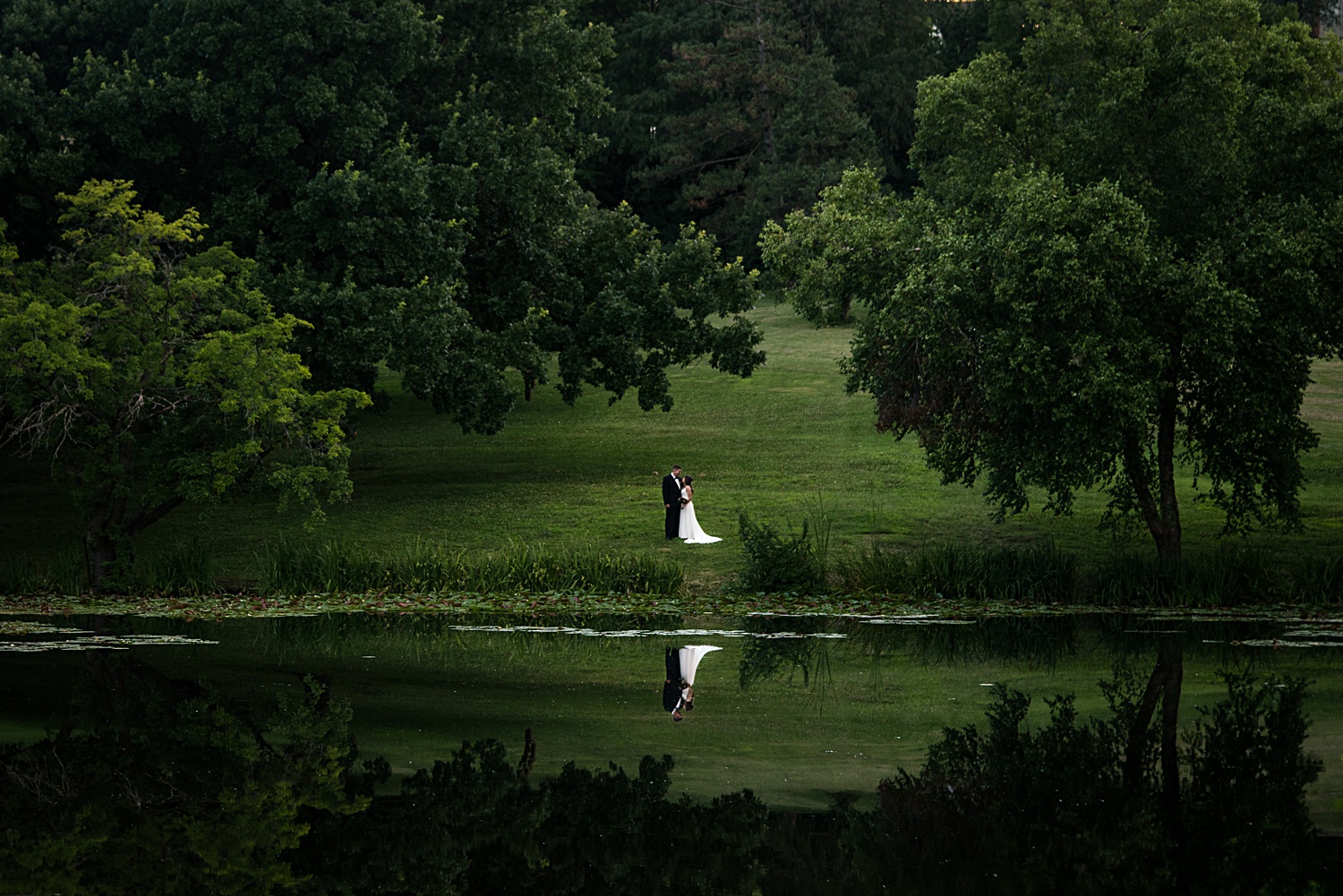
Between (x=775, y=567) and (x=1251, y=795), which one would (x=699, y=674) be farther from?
(x=775, y=567)

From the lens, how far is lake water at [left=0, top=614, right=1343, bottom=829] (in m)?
12.9

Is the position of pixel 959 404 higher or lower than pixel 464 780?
higher

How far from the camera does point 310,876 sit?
30.0 feet

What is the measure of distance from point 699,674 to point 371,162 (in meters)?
20.2

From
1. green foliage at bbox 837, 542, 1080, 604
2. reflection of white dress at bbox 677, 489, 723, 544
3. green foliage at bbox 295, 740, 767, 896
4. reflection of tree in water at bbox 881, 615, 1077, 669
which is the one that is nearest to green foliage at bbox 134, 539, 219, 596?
reflection of white dress at bbox 677, 489, 723, 544

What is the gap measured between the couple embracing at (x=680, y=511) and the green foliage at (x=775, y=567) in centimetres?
505

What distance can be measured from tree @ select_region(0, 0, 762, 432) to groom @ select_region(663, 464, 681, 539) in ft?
16.5

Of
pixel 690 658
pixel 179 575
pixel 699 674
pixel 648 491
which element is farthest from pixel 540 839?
pixel 648 491

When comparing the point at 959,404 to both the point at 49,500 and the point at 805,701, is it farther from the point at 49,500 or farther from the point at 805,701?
the point at 49,500

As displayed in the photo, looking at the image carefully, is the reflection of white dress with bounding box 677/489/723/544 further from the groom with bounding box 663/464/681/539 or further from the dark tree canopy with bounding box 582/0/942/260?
the dark tree canopy with bounding box 582/0/942/260

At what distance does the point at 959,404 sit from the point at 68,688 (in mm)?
15332

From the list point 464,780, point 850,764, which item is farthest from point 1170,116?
point 464,780

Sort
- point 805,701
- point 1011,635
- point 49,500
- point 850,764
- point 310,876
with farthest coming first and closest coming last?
1. point 49,500
2. point 1011,635
3. point 805,701
4. point 850,764
5. point 310,876

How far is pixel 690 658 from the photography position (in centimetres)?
1886
